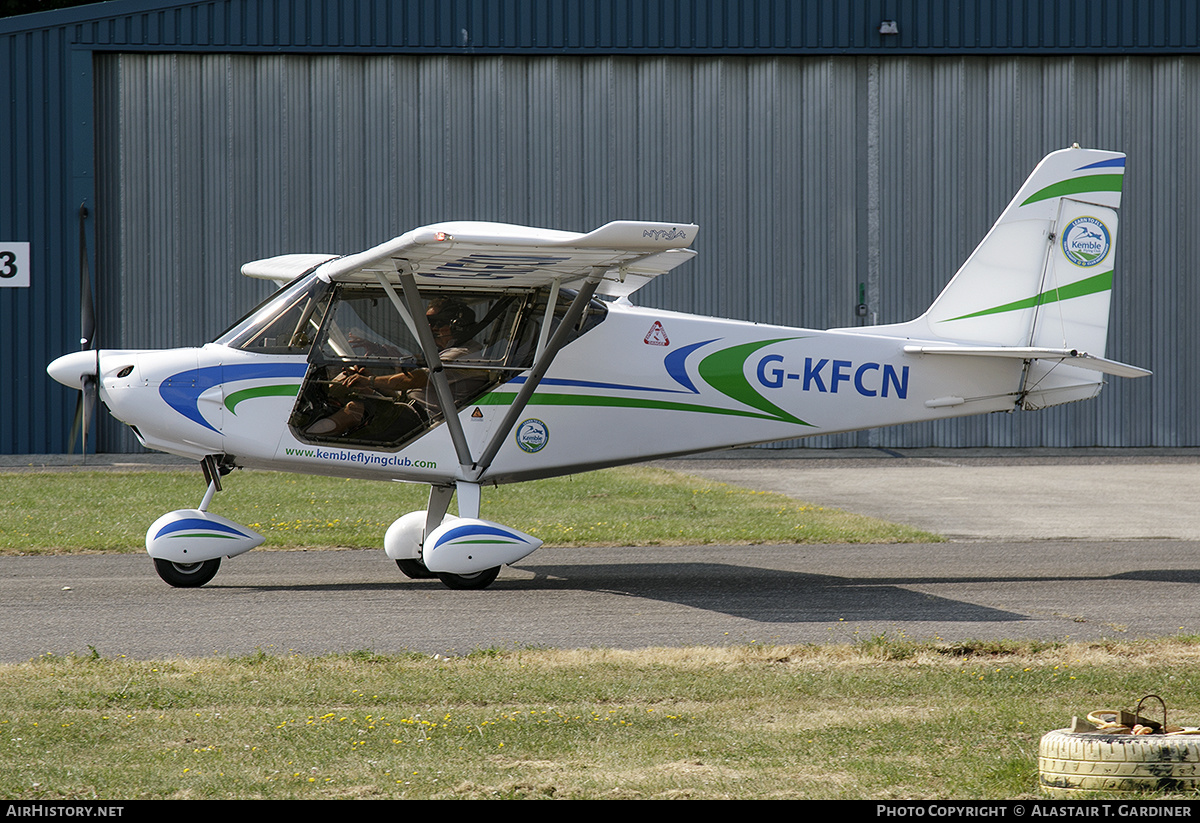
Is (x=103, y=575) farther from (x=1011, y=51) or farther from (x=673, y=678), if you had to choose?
(x=1011, y=51)

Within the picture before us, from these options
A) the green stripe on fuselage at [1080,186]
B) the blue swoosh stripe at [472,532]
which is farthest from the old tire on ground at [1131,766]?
the green stripe on fuselage at [1080,186]

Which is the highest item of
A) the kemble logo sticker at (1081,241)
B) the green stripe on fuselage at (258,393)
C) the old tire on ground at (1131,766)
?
the kemble logo sticker at (1081,241)

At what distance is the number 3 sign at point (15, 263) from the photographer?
71.6 feet

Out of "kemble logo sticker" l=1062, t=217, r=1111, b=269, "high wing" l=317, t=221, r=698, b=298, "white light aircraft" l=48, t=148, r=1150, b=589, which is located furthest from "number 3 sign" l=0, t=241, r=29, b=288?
"kemble logo sticker" l=1062, t=217, r=1111, b=269

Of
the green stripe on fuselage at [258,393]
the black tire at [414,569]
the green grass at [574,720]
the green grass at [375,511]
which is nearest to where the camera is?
the green grass at [574,720]

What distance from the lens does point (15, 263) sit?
21.9 m

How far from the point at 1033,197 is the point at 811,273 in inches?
481

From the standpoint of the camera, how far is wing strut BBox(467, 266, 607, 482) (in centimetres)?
920

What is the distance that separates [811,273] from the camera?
22.8m

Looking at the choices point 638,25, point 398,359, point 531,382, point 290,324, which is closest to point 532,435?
point 531,382

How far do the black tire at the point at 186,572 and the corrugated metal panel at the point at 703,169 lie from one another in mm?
13740

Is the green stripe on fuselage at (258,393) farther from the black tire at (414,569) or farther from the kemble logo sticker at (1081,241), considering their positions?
the kemble logo sticker at (1081,241)

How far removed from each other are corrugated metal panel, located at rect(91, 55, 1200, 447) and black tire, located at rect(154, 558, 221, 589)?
13.7 m
